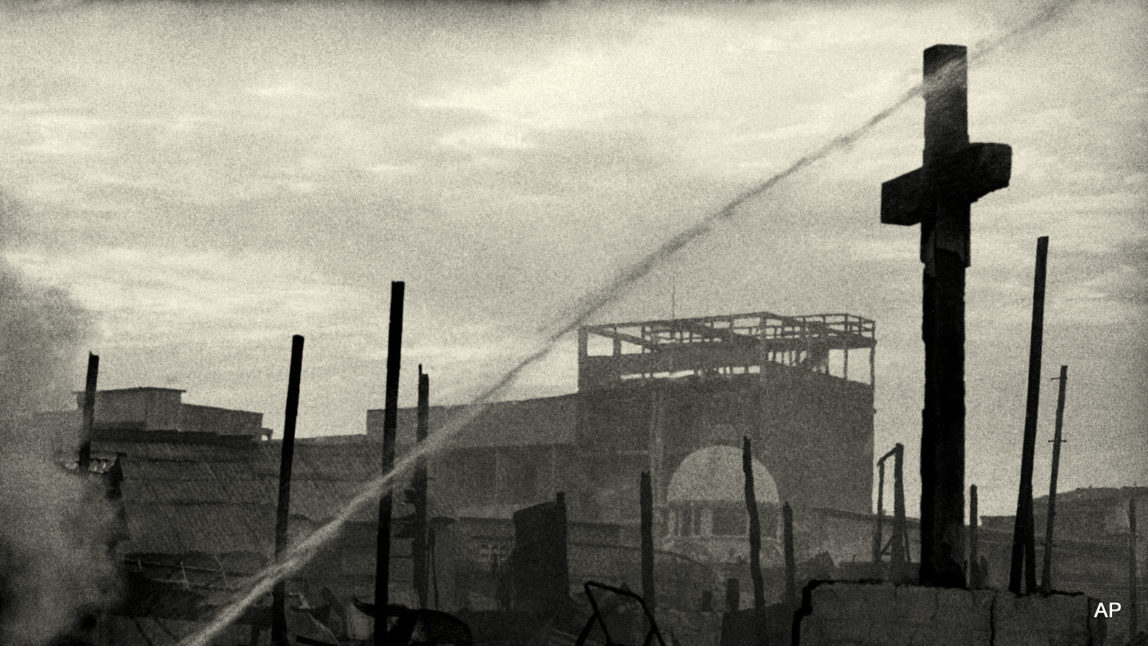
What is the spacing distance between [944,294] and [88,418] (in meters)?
24.7

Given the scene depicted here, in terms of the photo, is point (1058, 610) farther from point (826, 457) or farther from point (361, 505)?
point (826, 457)

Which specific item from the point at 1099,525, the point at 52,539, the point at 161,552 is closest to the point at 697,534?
the point at 1099,525

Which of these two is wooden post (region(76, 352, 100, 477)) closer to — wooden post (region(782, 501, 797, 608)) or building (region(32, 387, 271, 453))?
wooden post (region(782, 501, 797, 608))

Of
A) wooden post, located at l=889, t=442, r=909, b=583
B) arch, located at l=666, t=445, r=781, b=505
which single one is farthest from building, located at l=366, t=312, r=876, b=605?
wooden post, located at l=889, t=442, r=909, b=583

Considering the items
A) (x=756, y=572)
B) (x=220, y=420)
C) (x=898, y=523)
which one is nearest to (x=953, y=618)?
(x=756, y=572)

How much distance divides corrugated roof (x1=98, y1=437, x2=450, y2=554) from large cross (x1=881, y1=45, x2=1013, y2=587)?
31342 mm

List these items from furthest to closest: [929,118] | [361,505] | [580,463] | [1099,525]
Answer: [580,463] < [1099,525] < [361,505] < [929,118]

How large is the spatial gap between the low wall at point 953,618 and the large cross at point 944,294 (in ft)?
1.66

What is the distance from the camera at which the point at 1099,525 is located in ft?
219

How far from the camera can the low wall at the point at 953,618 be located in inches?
311

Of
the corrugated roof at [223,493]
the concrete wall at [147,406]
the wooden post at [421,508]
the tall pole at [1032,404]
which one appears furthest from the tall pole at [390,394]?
the concrete wall at [147,406]

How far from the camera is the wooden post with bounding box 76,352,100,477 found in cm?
2922

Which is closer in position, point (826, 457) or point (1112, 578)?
point (1112, 578)

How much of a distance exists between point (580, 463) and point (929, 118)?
6312 centimetres
